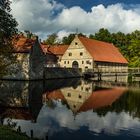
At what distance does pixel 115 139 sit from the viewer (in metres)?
19.2

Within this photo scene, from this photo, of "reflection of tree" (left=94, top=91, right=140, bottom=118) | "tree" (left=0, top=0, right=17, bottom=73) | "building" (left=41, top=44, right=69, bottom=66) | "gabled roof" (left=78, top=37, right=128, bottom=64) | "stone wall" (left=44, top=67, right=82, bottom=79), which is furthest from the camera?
"building" (left=41, top=44, right=69, bottom=66)

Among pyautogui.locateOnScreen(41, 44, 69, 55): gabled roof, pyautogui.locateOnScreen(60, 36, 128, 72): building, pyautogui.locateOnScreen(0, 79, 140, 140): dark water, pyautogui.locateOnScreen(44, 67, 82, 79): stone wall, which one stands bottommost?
pyautogui.locateOnScreen(0, 79, 140, 140): dark water

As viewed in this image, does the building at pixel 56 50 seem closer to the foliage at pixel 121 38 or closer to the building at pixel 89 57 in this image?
the building at pixel 89 57

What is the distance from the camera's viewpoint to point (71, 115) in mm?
26297

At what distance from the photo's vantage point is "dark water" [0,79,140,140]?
2033cm

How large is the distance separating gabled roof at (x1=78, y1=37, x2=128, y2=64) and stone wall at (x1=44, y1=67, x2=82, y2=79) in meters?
11.7

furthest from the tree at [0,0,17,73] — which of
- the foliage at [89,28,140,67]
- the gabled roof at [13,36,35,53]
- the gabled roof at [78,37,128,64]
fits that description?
the foliage at [89,28,140,67]

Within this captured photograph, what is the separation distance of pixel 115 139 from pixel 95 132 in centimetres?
186

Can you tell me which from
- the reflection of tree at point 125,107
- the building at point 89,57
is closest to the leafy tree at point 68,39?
the building at point 89,57

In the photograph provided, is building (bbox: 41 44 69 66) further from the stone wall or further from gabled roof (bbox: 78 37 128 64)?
the stone wall

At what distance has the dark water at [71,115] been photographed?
20333 millimetres

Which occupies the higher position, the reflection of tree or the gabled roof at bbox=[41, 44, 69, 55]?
the gabled roof at bbox=[41, 44, 69, 55]

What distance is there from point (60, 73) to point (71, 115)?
1704 inches

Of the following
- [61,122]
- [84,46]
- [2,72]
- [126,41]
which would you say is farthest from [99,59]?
[61,122]
